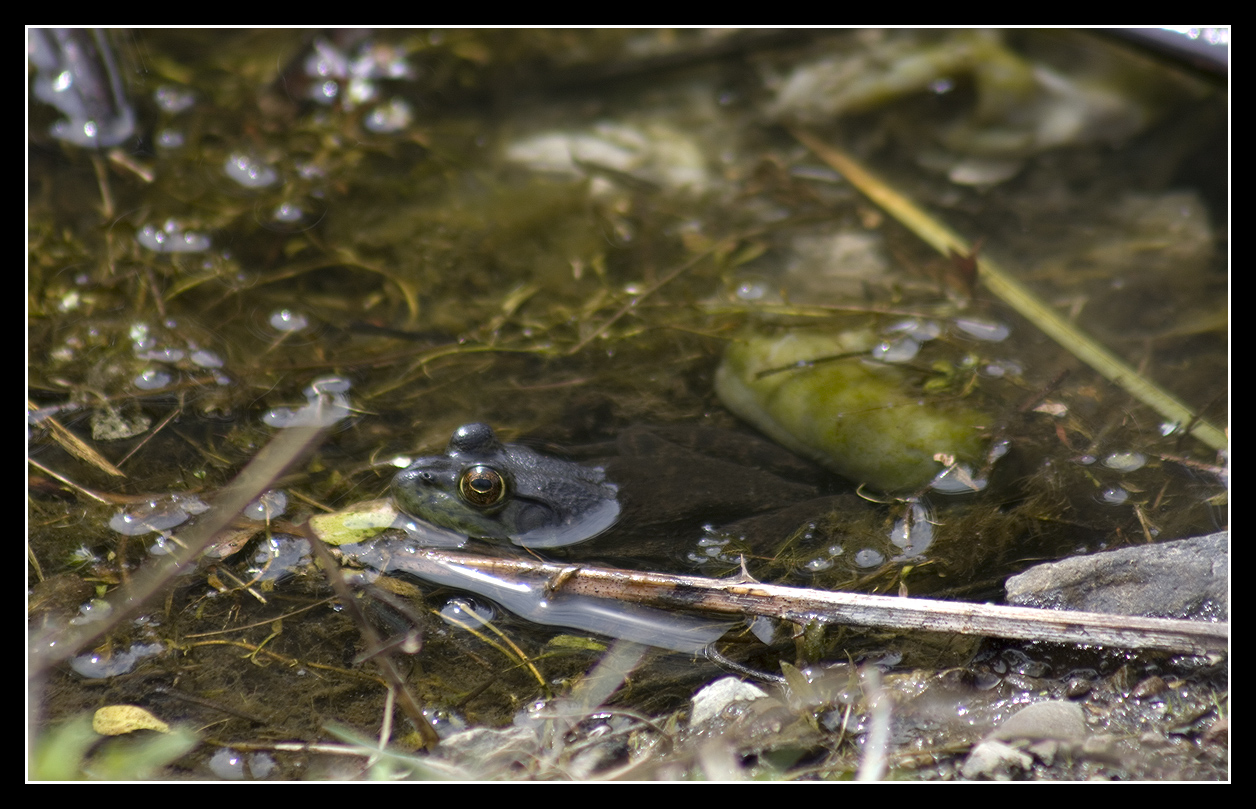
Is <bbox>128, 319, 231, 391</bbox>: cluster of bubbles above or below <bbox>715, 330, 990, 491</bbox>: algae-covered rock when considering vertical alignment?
above

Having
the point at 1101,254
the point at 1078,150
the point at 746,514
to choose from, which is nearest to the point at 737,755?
the point at 746,514

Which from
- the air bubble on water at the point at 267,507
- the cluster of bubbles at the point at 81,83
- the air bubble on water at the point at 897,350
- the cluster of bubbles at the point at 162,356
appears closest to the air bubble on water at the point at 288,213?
the cluster of bubbles at the point at 162,356

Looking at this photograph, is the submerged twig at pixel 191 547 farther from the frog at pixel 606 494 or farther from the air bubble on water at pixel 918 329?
the air bubble on water at pixel 918 329

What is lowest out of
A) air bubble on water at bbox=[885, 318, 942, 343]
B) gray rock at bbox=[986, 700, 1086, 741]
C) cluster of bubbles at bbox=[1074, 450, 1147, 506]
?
gray rock at bbox=[986, 700, 1086, 741]

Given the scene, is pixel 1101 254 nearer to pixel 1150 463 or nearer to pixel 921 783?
pixel 1150 463

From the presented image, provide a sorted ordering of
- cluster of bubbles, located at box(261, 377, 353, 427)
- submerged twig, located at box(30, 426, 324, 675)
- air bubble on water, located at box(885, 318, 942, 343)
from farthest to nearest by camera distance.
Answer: air bubble on water, located at box(885, 318, 942, 343) → cluster of bubbles, located at box(261, 377, 353, 427) → submerged twig, located at box(30, 426, 324, 675)

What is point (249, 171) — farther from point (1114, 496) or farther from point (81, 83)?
point (1114, 496)

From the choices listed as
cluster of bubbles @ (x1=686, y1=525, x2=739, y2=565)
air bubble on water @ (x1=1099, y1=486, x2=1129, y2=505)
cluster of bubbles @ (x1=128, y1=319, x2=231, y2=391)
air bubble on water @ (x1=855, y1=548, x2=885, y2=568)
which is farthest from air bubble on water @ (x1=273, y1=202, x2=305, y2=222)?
air bubble on water @ (x1=1099, y1=486, x2=1129, y2=505)

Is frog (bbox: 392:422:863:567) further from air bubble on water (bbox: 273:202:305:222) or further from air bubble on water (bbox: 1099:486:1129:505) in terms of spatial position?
air bubble on water (bbox: 273:202:305:222)
